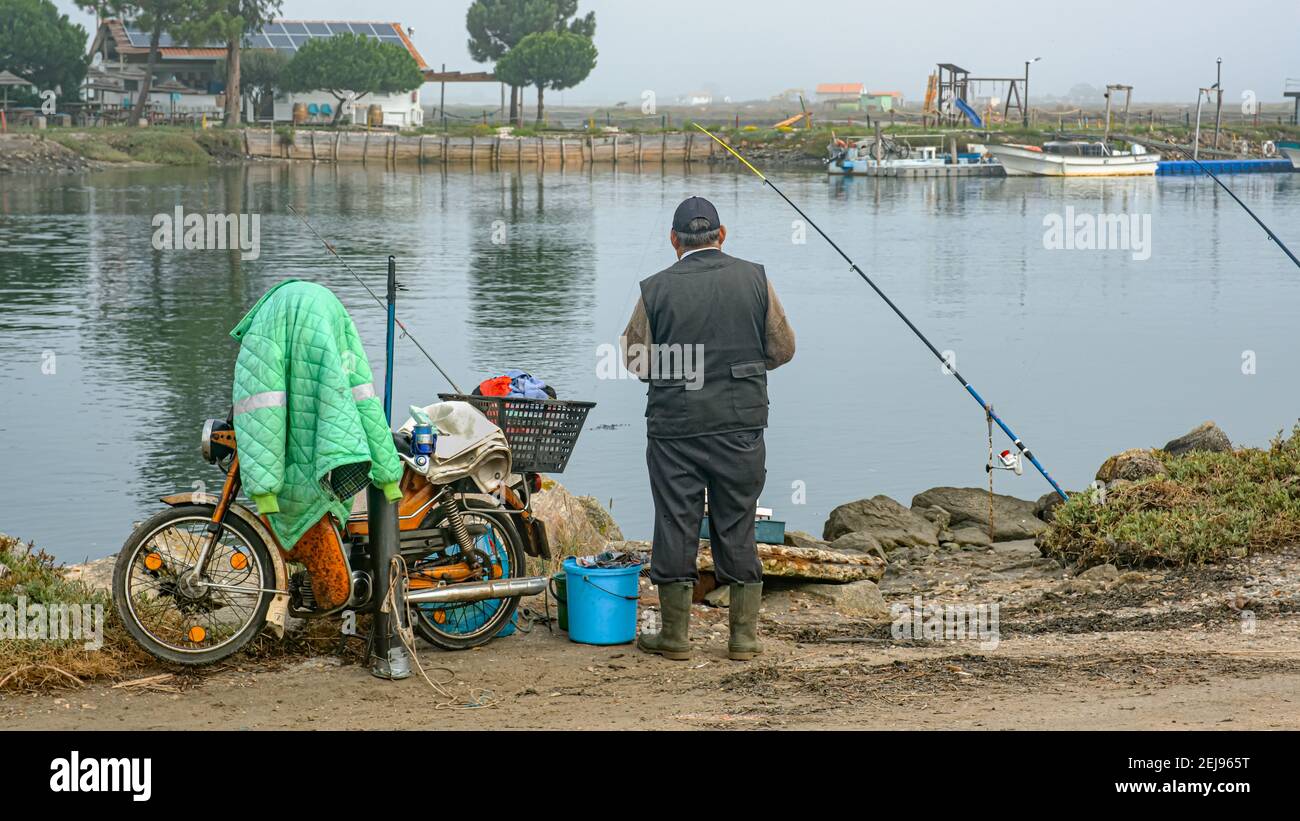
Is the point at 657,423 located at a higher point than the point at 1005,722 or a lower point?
higher

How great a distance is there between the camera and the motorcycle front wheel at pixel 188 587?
20.3ft

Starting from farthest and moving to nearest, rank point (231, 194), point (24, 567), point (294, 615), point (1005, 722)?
point (231, 194) < point (24, 567) < point (294, 615) < point (1005, 722)

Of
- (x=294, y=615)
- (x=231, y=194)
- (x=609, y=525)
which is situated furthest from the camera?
(x=231, y=194)

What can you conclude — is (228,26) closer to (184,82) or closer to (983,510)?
(184,82)

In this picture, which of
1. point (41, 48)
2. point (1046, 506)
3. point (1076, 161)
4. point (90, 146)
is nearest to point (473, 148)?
point (90, 146)

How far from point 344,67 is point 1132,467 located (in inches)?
3221

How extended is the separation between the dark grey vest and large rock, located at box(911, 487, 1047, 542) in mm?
6059

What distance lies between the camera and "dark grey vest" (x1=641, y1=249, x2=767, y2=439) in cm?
658

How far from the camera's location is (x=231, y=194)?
177ft

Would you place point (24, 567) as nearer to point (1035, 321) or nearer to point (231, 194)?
point (1035, 321)

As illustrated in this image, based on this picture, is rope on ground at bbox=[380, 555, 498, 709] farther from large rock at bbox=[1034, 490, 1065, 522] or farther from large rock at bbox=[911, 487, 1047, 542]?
large rock at bbox=[1034, 490, 1065, 522]

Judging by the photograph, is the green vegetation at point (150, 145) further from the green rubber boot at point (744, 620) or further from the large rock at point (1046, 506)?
the green rubber boot at point (744, 620)
